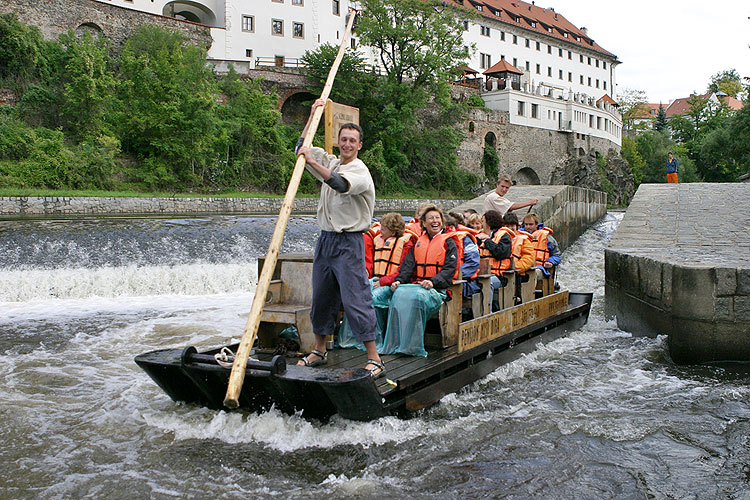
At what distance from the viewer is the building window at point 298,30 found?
4622 cm

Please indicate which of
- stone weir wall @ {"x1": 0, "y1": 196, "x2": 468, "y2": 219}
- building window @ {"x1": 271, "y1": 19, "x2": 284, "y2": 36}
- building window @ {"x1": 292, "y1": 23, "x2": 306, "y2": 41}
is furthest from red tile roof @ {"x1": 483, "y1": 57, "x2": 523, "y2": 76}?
stone weir wall @ {"x1": 0, "y1": 196, "x2": 468, "y2": 219}

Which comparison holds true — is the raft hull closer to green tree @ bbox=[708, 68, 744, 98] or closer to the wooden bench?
the wooden bench

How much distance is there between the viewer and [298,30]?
1826 inches

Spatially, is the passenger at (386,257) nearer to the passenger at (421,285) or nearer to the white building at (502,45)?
the passenger at (421,285)

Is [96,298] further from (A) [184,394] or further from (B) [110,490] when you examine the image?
(B) [110,490]

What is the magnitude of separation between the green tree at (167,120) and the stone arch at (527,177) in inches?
1241

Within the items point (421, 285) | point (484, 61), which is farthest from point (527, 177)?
point (421, 285)

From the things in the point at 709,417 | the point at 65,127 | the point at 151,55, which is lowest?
the point at 709,417

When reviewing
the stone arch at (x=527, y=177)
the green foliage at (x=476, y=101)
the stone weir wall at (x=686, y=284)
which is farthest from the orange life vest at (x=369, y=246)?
the stone arch at (x=527, y=177)

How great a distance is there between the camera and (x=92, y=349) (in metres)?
8.73

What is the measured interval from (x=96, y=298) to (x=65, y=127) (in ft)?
69.0

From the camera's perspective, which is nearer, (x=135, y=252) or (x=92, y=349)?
(x=92, y=349)

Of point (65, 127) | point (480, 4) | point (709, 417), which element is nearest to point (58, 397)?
point (709, 417)

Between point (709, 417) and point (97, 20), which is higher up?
point (97, 20)
